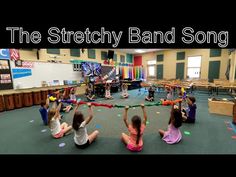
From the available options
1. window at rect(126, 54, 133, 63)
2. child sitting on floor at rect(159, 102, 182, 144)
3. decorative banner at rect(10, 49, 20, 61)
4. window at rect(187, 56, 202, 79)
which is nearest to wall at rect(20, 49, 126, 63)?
decorative banner at rect(10, 49, 20, 61)

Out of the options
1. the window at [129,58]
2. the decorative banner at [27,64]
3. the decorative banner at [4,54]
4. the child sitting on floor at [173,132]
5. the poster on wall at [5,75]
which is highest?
the window at [129,58]

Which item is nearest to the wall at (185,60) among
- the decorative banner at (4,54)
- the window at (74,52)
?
the window at (74,52)

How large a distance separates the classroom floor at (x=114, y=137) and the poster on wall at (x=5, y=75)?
1.42 metres

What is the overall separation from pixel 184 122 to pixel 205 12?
2624 millimetres

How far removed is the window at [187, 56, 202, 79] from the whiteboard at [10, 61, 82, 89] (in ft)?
23.9

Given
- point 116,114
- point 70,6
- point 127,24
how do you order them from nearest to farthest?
point 70,6, point 127,24, point 116,114

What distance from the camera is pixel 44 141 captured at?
249 centimetres

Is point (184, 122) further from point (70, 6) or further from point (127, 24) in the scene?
point (70, 6)

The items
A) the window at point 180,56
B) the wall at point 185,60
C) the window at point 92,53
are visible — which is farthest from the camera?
the window at point 180,56

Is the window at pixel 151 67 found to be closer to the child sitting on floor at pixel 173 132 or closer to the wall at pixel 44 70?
the wall at pixel 44 70

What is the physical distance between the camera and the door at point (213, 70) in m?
7.81

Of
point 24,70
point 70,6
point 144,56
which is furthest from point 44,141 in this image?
point 144,56

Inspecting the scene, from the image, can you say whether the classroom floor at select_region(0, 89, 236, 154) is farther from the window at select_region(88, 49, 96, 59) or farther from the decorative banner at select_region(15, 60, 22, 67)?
the window at select_region(88, 49, 96, 59)

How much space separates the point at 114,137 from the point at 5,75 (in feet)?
15.0
